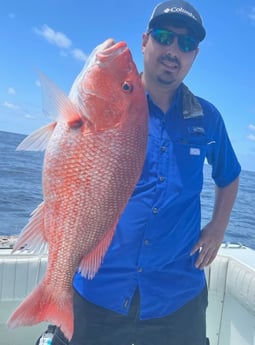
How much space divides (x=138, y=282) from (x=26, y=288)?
5.10ft

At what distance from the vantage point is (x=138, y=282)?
2311 mm

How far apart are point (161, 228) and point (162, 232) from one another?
25 millimetres

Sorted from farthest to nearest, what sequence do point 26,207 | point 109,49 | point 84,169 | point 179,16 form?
1. point 26,207
2. point 179,16
3. point 109,49
4. point 84,169

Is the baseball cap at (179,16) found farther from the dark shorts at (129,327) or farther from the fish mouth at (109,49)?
the dark shorts at (129,327)

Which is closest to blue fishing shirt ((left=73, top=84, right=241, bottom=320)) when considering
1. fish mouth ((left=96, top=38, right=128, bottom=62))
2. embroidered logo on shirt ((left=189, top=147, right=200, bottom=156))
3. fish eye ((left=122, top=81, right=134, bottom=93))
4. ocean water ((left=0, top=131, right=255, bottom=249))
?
embroidered logo on shirt ((left=189, top=147, right=200, bottom=156))

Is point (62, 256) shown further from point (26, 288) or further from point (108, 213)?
point (26, 288)

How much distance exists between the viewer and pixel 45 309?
1796 millimetres

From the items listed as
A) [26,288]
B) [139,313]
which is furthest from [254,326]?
[26,288]

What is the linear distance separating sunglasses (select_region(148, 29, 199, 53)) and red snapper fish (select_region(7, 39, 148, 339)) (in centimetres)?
52

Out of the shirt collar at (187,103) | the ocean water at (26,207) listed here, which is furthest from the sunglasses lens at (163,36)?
the ocean water at (26,207)

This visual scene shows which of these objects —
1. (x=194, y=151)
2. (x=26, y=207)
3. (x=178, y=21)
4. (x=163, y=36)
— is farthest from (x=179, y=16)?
(x=26, y=207)

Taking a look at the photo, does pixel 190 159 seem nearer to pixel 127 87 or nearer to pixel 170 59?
pixel 170 59

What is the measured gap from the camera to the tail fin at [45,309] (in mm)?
1735

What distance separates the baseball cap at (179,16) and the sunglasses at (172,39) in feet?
0.13
